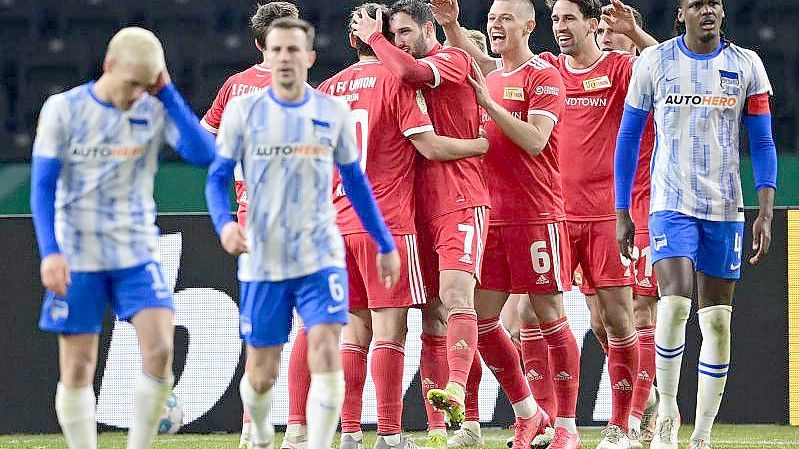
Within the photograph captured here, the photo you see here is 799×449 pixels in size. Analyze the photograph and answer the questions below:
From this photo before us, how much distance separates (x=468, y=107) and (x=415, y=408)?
237 cm

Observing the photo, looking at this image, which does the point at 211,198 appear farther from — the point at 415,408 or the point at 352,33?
the point at 415,408

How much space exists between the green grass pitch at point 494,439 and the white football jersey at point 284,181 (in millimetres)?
2578

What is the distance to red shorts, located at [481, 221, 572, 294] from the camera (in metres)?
6.81

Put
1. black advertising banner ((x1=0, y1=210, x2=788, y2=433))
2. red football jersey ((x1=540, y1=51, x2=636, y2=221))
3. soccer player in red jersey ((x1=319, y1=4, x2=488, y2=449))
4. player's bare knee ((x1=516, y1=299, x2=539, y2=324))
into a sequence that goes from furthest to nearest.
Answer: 1. black advertising banner ((x1=0, y1=210, x2=788, y2=433))
2. red football jersey ((x1=540, y1=51, x2=636, y2=221))
3. player's bare knee ((x1=516, y1=299, x2=539, y2=324))
4. soccer player in red jersey ((x1=319, y1=4, x2=488, y2=449))

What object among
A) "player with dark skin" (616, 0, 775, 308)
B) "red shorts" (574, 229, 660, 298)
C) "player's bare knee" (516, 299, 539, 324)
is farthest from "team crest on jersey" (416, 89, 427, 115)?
"red shorts" (574, 229, 660, 298)

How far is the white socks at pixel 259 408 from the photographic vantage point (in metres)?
5.27

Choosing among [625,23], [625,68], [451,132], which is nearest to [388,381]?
[451,132]

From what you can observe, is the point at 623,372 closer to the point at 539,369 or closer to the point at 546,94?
the point at 539,369

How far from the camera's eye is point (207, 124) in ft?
24.5

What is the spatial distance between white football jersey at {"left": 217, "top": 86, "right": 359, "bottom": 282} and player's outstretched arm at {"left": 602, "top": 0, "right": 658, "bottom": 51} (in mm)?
2857

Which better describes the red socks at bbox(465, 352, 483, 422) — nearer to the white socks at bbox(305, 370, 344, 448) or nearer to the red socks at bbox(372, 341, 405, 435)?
the red socks at bbox(372, 341, 405, 435)

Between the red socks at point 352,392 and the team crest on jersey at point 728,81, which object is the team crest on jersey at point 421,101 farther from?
the team crest on jersey at point 728,81

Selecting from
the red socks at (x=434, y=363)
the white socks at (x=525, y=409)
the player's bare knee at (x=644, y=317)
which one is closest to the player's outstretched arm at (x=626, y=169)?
the white socks at (x=525, y=409)

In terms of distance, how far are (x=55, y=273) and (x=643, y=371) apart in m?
3.70
